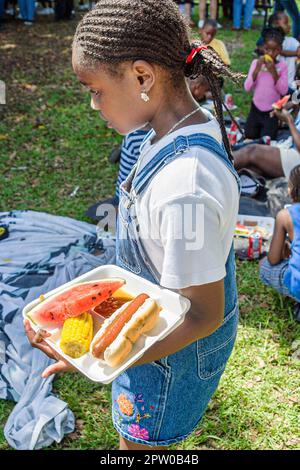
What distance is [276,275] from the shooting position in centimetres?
397

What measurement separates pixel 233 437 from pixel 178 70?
2.16m

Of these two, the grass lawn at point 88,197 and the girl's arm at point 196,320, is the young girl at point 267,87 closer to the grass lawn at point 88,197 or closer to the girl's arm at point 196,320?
the grass lawn at point 88,197

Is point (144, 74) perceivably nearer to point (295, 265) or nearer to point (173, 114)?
point (173, 114)

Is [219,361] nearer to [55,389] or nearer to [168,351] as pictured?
[168,351]

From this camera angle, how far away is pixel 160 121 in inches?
64.8

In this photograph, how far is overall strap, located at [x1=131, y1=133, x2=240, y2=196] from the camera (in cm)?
152

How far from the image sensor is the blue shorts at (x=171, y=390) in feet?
5.96

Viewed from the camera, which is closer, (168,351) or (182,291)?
(182,291)

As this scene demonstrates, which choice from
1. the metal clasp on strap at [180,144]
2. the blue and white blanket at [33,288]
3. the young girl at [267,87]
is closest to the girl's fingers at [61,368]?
the metal clasp on strap at [180,144]

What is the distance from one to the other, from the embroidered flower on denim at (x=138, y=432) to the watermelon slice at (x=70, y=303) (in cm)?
45

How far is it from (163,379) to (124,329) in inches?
10.4

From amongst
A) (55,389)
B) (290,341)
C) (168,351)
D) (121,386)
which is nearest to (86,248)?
(55,389)

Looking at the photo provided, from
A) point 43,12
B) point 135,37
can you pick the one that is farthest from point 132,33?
point 43,12

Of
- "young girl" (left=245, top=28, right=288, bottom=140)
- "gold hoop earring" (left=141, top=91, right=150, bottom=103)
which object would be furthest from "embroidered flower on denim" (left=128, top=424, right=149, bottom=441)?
"young girl" (left=245, top=28, right=288, bottom=140)
